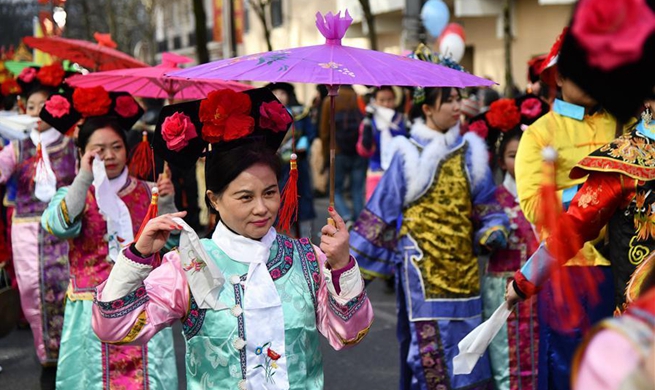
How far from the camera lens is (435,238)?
4945 millimetres

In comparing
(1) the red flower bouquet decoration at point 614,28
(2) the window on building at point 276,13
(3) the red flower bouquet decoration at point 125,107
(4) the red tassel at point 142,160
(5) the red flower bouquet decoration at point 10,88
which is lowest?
(4) the red tassel at point 142,160

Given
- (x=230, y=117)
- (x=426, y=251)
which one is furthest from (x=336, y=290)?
(x=426, y=251)

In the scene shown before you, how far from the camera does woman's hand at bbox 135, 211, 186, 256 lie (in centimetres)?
282

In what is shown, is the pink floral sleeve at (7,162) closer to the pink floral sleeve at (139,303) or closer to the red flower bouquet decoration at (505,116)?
the red flower bouquet decoration at (505,116)

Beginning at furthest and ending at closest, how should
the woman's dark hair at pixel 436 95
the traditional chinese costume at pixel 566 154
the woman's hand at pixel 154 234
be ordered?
the woman's dark hair at pixel 436 95
the traditional chinese costume at pixel 566 154
the woman's hand at pixel 154 234

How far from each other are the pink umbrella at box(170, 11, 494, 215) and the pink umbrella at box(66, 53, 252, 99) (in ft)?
4.06

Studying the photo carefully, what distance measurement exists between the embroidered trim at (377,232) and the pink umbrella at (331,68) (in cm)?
174

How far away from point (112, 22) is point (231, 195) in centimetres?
3093

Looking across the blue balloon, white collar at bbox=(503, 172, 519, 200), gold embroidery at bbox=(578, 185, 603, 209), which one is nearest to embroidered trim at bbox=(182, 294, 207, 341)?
gold embroidery at bbox=(578, 185, 603, 209)

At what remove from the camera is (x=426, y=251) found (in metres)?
4.97

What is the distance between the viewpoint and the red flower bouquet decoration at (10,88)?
7.52m

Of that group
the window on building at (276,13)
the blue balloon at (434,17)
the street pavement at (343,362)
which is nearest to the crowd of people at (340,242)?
the street pavement at (343,362)

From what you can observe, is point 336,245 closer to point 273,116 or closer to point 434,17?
point 273,116

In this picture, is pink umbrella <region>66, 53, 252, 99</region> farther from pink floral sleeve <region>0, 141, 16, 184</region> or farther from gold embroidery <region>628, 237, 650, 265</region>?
gold embroidery <region>628, 237, 650, 265</region>
